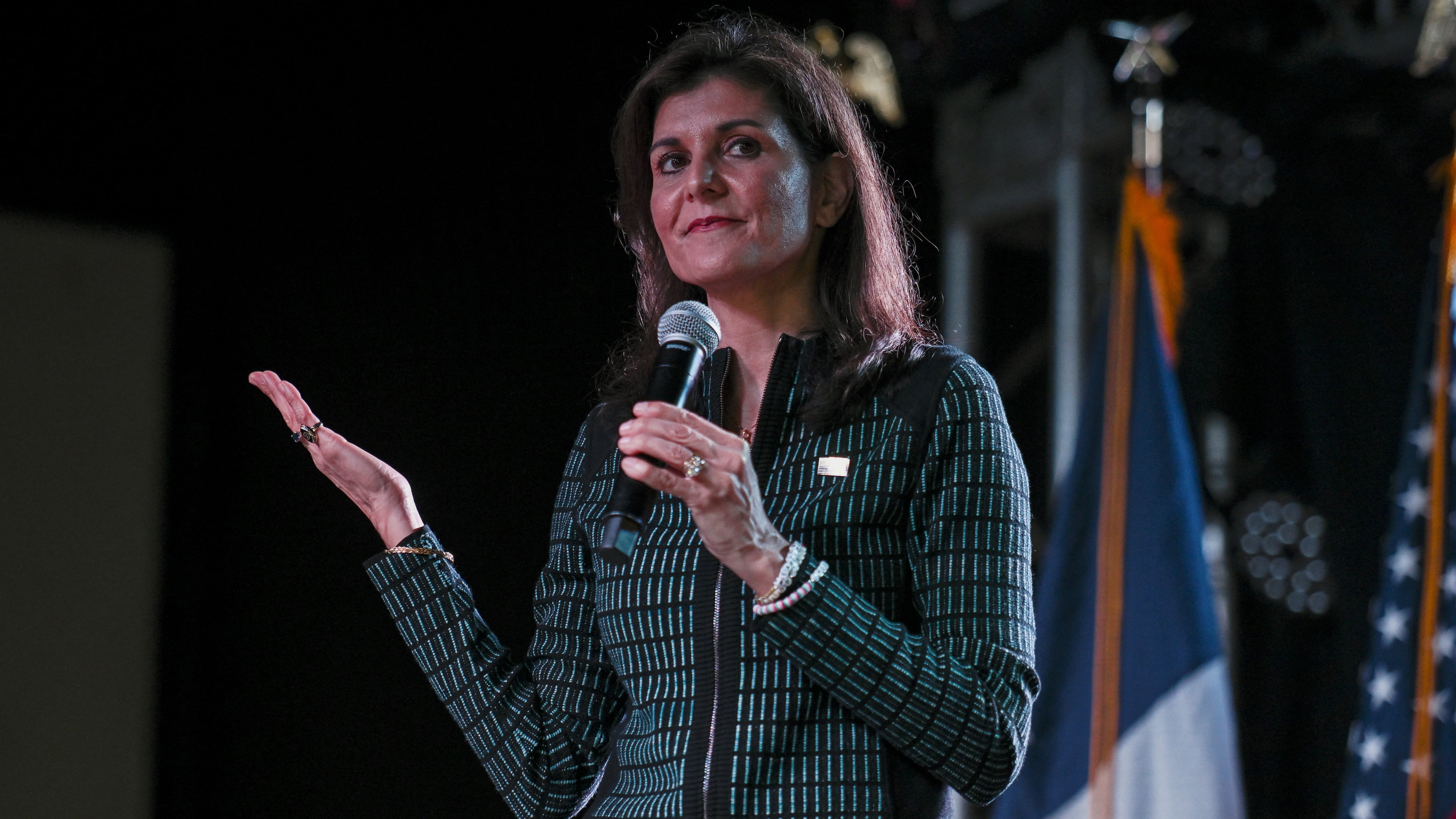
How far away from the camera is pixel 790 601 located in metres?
1.07

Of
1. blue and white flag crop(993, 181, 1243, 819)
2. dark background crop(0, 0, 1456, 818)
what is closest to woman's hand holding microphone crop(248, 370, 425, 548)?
dark background crop(0, 0, 1456, 818)

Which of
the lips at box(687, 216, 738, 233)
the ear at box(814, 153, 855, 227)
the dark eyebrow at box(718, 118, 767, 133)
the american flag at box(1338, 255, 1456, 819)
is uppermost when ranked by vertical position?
the dark eyebrow at box(718, 118, 767, 133)

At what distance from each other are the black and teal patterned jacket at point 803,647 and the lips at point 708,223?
0.13m

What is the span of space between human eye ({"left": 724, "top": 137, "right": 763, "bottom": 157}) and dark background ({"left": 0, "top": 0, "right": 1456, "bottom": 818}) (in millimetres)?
978

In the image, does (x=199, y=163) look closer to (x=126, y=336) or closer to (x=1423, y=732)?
(x=126, y=336)

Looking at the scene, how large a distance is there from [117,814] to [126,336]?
2.96 ft

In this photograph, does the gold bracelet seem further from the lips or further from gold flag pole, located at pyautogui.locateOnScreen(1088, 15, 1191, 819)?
gold flag pole, located at pyautogui.locateOnScreen(1088, 15, 1191, 819)

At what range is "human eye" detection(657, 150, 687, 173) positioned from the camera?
1402 mm

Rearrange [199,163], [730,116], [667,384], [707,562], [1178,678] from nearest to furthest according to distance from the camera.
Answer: [667,384], [707,562], [730,116], [199,163], [1178,678]

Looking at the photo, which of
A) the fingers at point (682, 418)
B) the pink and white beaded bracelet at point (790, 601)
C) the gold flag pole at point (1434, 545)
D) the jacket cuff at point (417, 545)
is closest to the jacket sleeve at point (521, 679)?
the jacket cuff at point (417, 545)

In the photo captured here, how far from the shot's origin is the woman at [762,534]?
110cm

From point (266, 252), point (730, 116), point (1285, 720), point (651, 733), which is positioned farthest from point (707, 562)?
point (1285, 720)

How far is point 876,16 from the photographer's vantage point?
3.53 m

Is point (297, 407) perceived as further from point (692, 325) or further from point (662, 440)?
point (662, 440)
